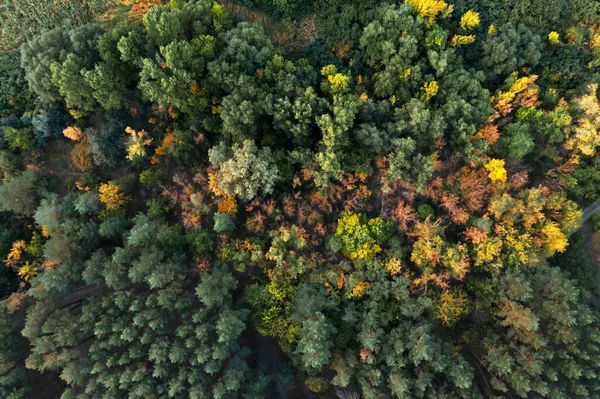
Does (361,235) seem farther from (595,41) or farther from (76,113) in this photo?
(595,41)

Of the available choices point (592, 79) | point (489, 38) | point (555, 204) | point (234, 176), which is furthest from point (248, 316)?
point (592, 79)

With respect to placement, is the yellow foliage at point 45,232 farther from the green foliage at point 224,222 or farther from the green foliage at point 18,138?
the green foliage at point 224,222

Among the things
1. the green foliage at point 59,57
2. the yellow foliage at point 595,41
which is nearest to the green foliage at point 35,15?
the green foliage at point 59,57

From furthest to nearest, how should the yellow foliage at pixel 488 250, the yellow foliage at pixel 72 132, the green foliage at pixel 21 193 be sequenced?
the yellow foliage at pixel 72 132 < the green foliage at pixel 21 193 < the yellow foliage at pixel 488 250

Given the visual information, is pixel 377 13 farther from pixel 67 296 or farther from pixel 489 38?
pixel 67 296

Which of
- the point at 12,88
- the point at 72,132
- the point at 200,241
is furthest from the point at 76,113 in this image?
the point at 200,241

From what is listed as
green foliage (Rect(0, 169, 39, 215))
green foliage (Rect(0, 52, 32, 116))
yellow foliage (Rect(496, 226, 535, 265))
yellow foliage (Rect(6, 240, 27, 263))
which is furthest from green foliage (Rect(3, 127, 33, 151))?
yellow foliage (Rect(496, 226, 535, 265))
